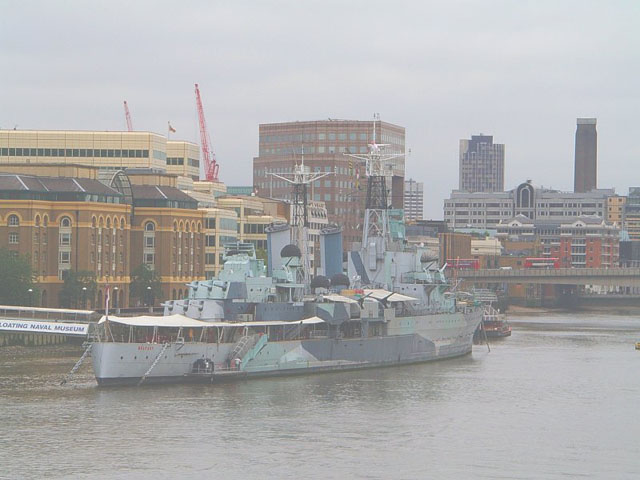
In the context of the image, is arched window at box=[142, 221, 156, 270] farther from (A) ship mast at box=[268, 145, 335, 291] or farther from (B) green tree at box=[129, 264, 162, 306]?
(A) ship mast at box=[268, 145, 335, 291]

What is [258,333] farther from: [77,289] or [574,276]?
[574,276]

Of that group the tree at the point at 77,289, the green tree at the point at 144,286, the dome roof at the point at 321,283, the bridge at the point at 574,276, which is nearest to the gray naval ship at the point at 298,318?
the dome roof at the point at 321,283

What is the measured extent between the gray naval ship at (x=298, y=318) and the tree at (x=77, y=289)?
25207mm

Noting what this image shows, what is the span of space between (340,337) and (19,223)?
4040 cm

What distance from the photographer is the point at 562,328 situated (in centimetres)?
14988

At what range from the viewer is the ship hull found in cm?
7619

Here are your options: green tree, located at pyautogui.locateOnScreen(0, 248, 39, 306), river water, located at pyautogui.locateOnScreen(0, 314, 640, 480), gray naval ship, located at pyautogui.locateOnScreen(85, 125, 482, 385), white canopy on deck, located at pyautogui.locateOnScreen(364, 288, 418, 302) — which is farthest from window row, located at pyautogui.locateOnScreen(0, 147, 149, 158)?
river water, located at pyautogui.locateOnScreen(0, 314, 640, 480)

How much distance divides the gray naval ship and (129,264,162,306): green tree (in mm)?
28730

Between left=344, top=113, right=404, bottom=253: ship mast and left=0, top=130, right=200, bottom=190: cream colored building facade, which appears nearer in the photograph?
left=344, top=113, right=404, bottom=253: ship mast

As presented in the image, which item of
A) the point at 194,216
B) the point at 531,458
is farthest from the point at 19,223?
the point at 531,458

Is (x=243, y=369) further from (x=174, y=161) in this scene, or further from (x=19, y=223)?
(x=174, y=161)

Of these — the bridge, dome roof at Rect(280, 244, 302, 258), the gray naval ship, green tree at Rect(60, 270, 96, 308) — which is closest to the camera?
the gray naval ship

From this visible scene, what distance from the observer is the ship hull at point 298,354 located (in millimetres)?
76188

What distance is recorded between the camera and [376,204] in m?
104
